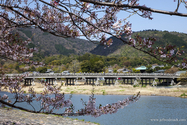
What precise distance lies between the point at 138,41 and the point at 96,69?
8639cm

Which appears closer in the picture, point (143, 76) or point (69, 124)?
point (69, 124)

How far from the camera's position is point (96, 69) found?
91375mm

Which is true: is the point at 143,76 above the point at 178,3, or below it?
below

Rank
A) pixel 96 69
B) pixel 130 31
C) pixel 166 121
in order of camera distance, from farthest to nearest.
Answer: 1. pixel 96 69
2. pixel 166 121
3. pixel 130 31

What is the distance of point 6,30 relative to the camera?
7551mm

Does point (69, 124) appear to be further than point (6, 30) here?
Yes

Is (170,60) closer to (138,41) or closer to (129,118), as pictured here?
(138,41)

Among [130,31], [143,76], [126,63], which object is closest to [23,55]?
[130,31]

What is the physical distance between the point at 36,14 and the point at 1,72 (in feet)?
8.97

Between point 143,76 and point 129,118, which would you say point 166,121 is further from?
point 143,76

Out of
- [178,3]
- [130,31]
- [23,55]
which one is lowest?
[23,55]

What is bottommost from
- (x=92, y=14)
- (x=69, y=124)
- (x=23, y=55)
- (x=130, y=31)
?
(x=69, y=124)

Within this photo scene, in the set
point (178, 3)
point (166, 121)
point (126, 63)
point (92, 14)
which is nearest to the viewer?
point (178, 3)

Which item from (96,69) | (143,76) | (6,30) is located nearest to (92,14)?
A: (6,30)
